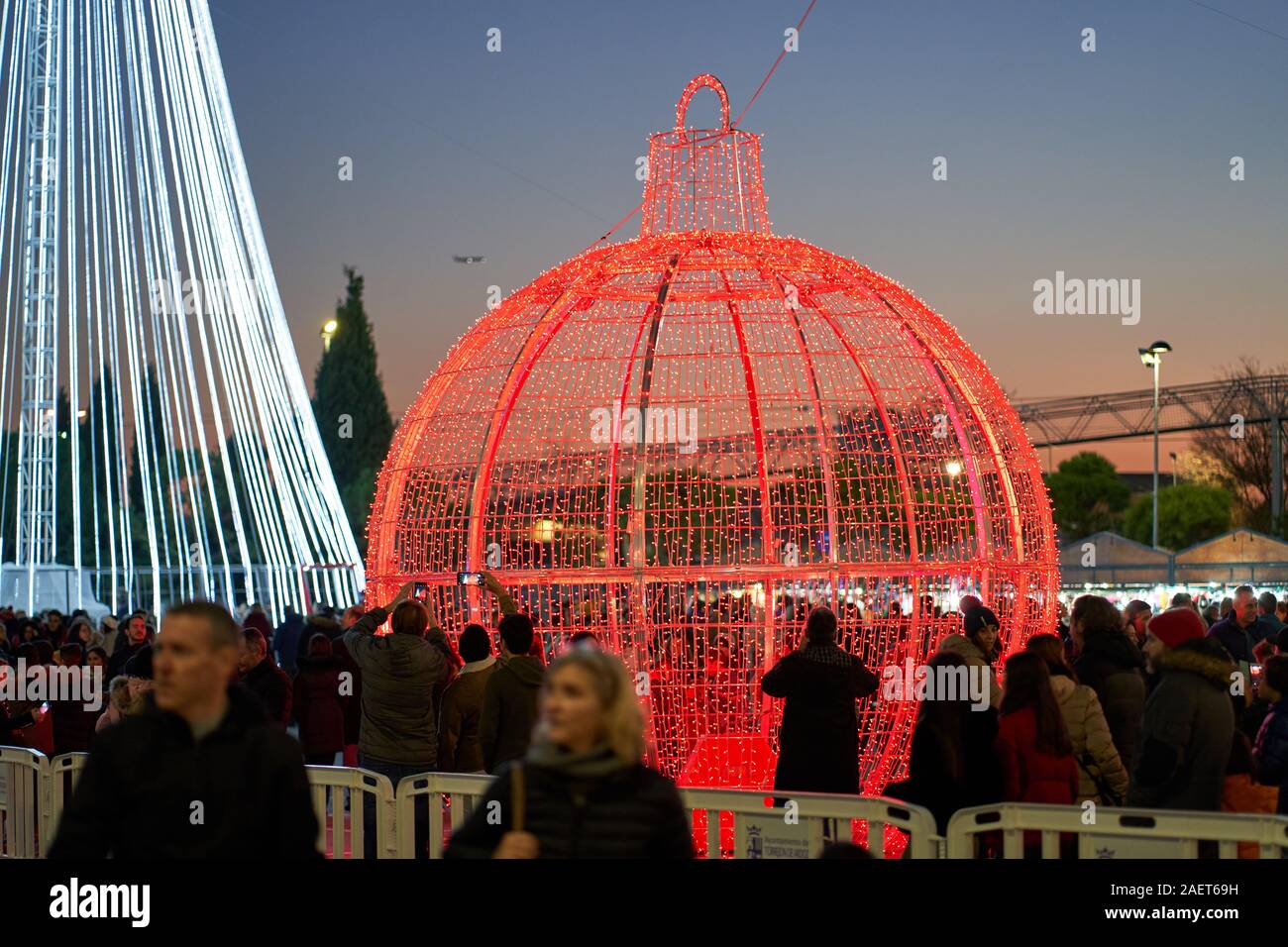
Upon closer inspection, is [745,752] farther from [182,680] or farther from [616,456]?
[182,680]

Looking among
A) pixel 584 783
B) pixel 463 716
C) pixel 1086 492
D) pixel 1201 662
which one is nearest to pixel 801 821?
pixel 1201 662

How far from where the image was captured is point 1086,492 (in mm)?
70125

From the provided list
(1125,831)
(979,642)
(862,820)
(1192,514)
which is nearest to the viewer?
(1125,831)

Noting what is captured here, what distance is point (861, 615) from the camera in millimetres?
8594

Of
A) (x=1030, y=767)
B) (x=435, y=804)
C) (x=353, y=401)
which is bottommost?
(x=435, y=804)

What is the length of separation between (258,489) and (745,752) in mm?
15592

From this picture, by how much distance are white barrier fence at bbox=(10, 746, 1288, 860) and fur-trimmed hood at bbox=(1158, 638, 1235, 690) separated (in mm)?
707

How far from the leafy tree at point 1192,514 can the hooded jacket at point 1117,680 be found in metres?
46.6

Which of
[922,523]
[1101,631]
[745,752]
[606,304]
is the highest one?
[606,304]

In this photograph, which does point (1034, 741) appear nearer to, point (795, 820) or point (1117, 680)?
point (795, 820)

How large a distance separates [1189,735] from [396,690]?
4.21 meters

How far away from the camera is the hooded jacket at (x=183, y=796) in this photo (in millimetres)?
3570
